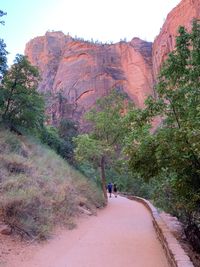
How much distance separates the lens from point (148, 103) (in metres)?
8.79

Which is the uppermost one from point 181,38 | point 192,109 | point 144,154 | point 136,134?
point 181,38

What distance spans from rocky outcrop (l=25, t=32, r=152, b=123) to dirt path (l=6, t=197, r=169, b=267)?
40.0 meters

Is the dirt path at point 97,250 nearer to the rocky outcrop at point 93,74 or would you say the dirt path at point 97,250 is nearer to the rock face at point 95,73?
the rock face at point 95,73

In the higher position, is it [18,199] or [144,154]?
[144,154]

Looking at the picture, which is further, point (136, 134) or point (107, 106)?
point (107, 106)

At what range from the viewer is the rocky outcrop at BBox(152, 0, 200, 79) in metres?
36.8

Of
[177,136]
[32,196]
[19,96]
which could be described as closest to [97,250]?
[32,196]

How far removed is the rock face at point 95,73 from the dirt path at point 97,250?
38855 mm

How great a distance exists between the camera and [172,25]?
140 feet

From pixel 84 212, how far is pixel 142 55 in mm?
44376

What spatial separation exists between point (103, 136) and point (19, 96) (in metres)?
7.36

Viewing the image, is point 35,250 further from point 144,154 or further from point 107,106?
point 107,106

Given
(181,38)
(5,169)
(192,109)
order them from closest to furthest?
1. (192,109)
2. (181,38)
3. (5,169)

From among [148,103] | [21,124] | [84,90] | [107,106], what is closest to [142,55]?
[84,90]
